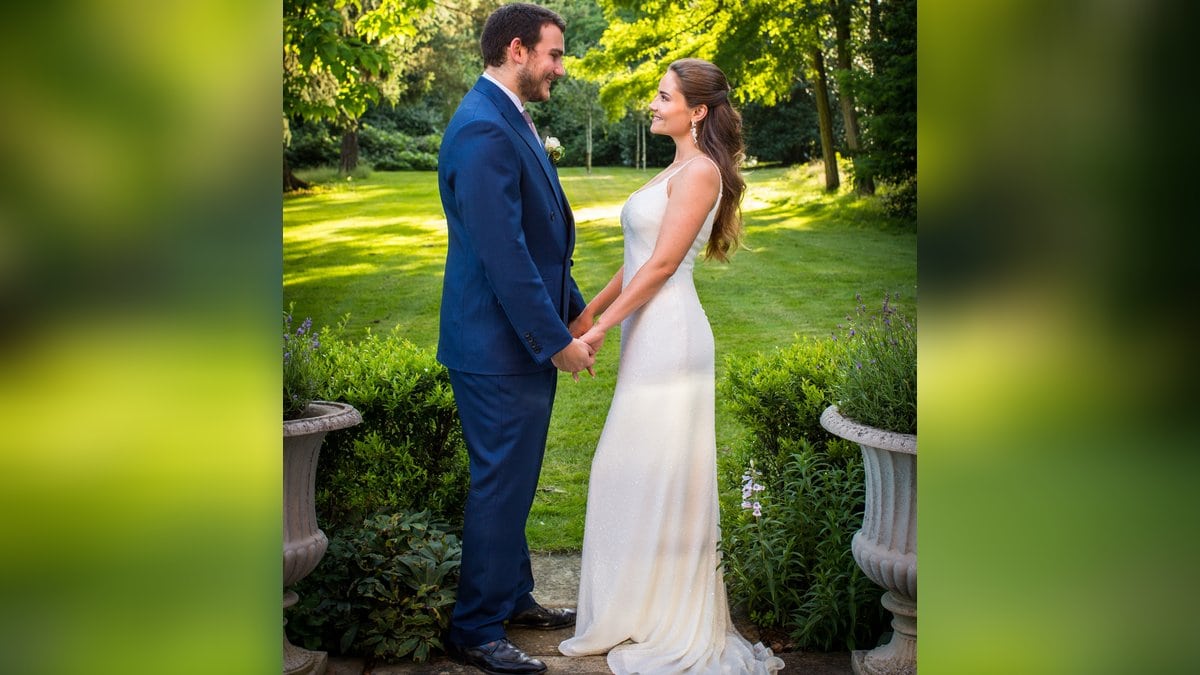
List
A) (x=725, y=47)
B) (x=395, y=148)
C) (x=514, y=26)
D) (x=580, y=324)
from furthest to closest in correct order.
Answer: (x=395, y=148) < (x=725, y=47) < (x=580, y=324) < (x=514, y=26)

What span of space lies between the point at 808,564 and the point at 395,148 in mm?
2140

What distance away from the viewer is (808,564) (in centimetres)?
404

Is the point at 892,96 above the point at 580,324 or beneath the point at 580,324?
above

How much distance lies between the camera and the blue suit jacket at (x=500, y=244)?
3.44m

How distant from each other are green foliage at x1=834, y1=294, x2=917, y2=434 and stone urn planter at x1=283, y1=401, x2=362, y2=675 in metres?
1.55

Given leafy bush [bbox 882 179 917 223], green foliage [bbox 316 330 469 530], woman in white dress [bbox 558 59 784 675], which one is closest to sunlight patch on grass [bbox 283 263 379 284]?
green foliage [bbox 316 330 469 530]

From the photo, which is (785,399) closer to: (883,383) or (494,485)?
(883,383)

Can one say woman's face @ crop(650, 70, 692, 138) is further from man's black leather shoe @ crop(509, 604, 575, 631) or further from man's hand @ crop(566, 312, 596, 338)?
man's black leather shoe @ crop(509, 604, 575, 631)

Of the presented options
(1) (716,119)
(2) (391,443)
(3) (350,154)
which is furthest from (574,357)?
(3) (350,154)

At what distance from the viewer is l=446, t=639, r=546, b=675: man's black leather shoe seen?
363cm
